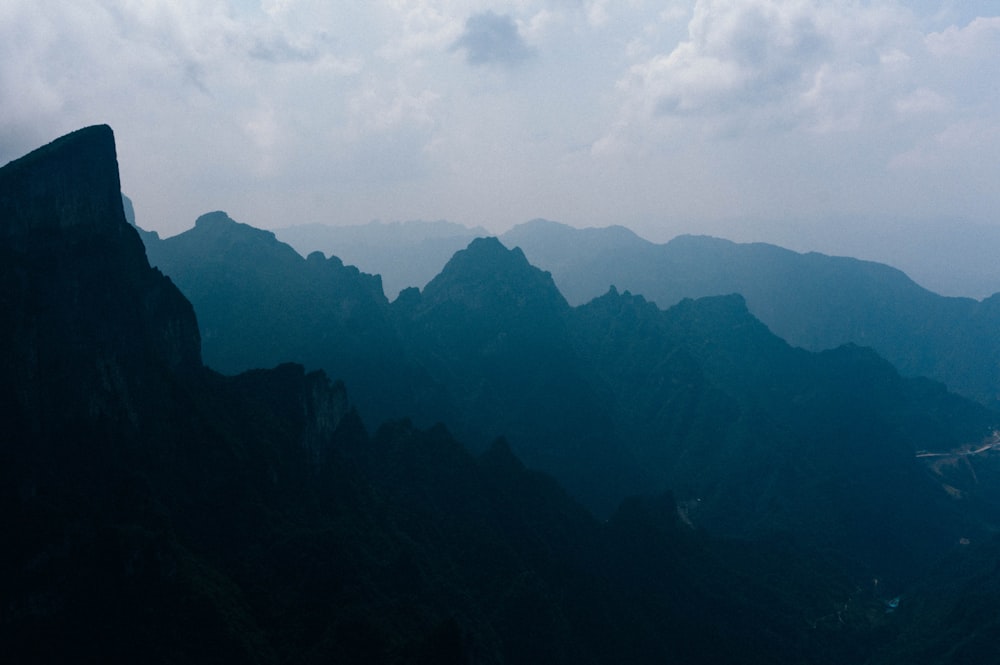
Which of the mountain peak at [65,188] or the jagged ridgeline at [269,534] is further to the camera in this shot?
the mountain peak at [65,188]

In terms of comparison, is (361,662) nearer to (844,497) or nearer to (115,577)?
(115,577)

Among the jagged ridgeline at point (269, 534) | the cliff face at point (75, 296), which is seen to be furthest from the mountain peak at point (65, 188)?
the jagged ridgeline at point (269, 534)

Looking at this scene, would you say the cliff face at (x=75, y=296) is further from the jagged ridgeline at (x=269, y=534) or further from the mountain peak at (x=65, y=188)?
the jagged ridgeline at (x=269, y=534)

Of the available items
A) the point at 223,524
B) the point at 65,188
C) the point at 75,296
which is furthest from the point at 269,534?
the point at 65,188

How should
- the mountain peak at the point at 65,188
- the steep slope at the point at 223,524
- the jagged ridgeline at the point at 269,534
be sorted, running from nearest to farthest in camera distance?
the steep slope at the point at 223,524
the jagged ridgeline at the point at 269,534
the mountain peak at the point at 65,188

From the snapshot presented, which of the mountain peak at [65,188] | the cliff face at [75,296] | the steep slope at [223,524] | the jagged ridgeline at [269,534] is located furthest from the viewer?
the mountain peak at [65,188]
